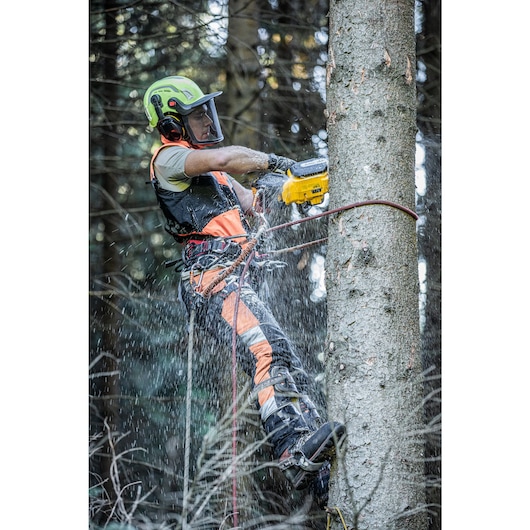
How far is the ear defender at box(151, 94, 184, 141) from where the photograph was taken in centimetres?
261

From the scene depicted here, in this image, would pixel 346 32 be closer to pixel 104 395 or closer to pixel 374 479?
pixel 374 479

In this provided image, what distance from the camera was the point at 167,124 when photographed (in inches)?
103

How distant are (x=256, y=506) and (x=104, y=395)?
88 centimetres

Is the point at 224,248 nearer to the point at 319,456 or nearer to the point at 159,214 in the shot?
the point at 319,456

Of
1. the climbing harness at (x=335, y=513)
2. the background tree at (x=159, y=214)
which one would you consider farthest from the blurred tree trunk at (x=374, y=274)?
the background tree at (x=159, y=214)

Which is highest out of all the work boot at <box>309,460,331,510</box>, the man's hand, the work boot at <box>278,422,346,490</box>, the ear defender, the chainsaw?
the ear defender

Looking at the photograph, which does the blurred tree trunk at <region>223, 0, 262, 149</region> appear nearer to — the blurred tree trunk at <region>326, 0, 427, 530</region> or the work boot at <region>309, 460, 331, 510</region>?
the blurred tree trunk at <region>326, 0, 427, 530</region>

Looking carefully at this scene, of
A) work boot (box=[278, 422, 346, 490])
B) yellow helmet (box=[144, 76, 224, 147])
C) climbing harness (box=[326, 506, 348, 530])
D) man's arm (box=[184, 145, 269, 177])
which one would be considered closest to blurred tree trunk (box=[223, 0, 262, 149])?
yellow helmet (box=[144, 76, 224, 147])

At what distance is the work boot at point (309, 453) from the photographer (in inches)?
76.2

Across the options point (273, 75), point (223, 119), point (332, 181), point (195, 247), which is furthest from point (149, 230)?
point (332, 181)

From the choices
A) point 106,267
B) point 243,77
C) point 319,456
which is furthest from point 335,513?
point 243,77

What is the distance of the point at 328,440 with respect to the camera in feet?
6.36

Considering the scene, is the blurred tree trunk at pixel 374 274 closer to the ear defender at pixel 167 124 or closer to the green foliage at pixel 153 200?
the ear defender at pixel 167 124

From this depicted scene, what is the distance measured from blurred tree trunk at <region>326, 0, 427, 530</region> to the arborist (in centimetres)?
20
